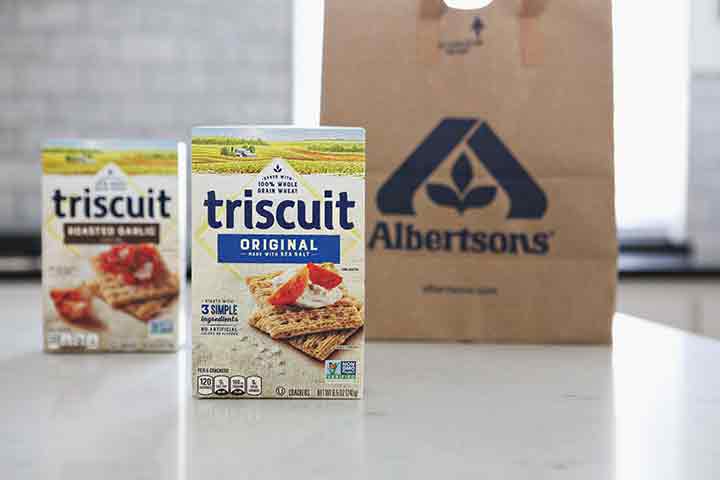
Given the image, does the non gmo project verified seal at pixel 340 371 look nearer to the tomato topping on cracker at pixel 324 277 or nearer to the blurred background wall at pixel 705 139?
the tomato topping on cracker at pixel 324 277

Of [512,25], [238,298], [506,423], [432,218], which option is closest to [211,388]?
[238,298]

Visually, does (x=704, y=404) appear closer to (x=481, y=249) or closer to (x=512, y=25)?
(x=481, y=249)

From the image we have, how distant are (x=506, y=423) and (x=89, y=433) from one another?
33cm

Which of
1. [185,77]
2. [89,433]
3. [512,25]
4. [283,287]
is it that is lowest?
[89,433]

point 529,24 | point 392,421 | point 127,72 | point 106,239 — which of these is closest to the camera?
point 392,421

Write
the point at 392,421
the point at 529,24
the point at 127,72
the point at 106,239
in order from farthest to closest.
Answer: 1. the point at 127,72
2. the point at 529,24
3. the point at 106,239
4. the point at 392,421

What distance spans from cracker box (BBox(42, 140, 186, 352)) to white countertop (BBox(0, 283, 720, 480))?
44 mm

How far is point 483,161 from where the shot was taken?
102 centimetres

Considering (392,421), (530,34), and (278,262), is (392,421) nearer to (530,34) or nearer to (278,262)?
(278,262)

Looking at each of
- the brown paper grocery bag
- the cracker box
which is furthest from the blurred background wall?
the cracker box

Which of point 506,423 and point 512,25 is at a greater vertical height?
point 512,25

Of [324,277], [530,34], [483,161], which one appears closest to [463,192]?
[483,161]

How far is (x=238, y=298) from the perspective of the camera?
0.72 m

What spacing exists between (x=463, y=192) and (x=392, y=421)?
0.45 meters
